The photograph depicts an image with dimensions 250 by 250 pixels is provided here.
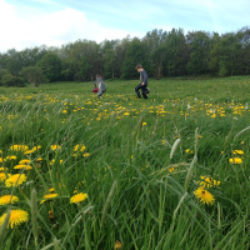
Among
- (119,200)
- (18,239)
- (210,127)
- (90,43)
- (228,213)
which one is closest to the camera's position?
(18,239)

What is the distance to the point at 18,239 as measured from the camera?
0.92 meters

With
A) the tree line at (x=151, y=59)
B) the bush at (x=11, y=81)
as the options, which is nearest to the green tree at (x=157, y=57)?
the tree line at (x=151, y=59)

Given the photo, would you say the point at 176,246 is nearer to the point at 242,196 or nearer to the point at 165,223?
the point at 165,223

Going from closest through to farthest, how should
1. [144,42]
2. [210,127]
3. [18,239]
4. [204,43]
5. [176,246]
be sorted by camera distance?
[176,246] < [18,239] < [210,127] < [204,43] < [144,42]

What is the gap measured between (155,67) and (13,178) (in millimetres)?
66103

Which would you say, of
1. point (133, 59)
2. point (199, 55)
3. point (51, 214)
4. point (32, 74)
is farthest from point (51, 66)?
point (51, 214)

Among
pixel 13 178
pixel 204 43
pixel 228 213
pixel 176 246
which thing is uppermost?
pixel 204 43

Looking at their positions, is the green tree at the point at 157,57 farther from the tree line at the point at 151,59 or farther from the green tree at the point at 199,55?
the green tree at the point at 199,55

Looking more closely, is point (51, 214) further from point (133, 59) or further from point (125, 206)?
point (133, 59)

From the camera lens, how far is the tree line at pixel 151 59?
170 feet

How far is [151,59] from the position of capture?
63.8 meters

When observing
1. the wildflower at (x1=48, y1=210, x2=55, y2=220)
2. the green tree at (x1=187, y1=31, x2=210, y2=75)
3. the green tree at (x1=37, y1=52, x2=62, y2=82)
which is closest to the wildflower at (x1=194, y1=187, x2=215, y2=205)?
the wildflower at (x1=48, y1=210, x2=55, y2=220)

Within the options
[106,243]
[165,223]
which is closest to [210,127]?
[165,223]

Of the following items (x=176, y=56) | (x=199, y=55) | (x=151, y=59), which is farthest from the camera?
(x=151, y=59)
